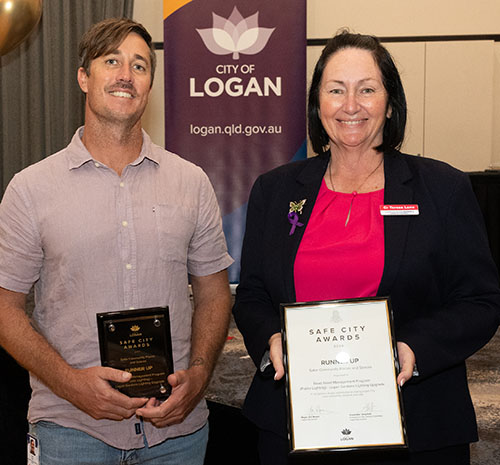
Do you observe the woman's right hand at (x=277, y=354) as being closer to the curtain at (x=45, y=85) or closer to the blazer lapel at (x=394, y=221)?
the blazer lapel at (x=394, y=221)

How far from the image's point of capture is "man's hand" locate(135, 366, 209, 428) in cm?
171

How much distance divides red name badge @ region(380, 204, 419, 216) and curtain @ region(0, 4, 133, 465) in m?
5.28

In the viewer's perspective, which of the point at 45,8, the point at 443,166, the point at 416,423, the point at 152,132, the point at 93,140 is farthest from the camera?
the point at 152,132

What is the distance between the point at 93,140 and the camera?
1.90m

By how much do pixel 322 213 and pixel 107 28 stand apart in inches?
32.5

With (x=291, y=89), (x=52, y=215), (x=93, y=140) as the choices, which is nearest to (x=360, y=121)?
(x=93, y=140)

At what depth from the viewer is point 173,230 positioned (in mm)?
1899

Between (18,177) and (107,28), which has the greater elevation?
(107,28)

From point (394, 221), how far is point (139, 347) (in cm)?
72

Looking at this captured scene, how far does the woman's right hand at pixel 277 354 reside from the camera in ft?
5.07

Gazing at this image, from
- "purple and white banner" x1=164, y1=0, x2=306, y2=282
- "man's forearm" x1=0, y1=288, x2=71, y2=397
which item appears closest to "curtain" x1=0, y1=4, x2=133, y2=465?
"purple and white banner" x1=164, y1=0, x2=306, y2=282

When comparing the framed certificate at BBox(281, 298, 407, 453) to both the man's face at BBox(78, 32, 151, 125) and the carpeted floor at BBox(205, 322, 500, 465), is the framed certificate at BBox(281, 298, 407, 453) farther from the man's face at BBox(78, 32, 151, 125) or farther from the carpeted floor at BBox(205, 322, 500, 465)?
the carpeted floor at BBox(205, 322, 500, 465)

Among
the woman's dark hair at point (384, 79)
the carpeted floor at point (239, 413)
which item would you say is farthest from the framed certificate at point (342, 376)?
the carpeted floor at point (239, 413)

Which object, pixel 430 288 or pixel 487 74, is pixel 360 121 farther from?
pixel 487 74
